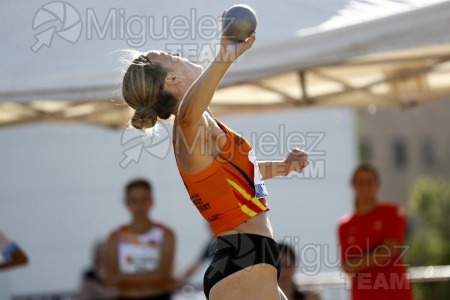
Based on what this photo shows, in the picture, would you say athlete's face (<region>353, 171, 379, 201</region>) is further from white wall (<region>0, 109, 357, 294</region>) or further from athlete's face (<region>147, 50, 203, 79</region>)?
white wall (<region>0, 109, 357, 294</region>)

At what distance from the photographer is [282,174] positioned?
3672mm

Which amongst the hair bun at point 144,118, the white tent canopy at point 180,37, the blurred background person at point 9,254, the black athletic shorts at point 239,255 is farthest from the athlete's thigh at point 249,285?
the blurred background person at point 9,254

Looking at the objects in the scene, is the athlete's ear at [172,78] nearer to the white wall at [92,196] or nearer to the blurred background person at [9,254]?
the blurred background person at [9,254]

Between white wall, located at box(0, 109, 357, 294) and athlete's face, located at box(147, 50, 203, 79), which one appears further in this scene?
white wall, located at box(0, 109, 357, 294)

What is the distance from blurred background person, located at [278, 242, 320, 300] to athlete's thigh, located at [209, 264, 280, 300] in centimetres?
246

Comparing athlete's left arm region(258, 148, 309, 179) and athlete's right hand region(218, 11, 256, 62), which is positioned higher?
athlete's right hand region(218, 11, 256, 62)

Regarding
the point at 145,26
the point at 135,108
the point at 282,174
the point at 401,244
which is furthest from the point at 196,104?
the point at 401,244

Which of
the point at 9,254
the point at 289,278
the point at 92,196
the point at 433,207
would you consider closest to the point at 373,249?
the point at 289,278

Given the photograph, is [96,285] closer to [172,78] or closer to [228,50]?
[172,78]

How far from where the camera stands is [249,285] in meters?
3.33

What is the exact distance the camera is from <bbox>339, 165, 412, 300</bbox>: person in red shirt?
5508 millimetres

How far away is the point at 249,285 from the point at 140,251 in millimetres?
2860

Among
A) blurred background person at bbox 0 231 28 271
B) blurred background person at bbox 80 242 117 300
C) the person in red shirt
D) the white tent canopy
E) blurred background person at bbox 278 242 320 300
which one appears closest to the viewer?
the white tent canopy

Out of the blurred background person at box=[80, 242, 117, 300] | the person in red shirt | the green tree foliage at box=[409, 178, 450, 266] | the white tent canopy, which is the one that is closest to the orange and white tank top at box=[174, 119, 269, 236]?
the white tent canopy
